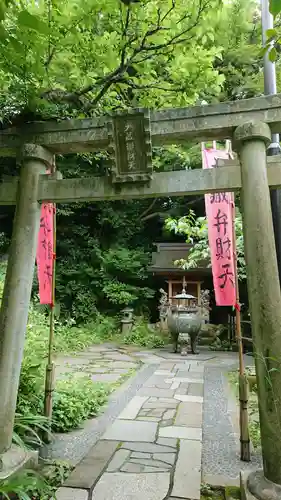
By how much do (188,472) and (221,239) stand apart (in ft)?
7.72

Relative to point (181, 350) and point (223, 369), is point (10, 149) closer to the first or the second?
point (223, 369)

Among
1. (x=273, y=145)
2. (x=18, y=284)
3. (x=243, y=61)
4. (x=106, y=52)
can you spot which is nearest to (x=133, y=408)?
(x=18, y=284)

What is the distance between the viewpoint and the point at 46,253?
407cm

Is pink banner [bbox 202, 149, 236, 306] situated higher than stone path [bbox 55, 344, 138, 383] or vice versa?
pink banner [bbox 202, 149, 236, 306]

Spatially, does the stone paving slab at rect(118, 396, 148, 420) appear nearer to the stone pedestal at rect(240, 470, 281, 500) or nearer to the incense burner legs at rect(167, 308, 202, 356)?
the stone pedestal at rect(240, 470, 281, 500)

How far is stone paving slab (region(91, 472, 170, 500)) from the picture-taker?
2.77m

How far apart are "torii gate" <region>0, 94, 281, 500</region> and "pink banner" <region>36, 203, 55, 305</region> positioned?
20.8 inches

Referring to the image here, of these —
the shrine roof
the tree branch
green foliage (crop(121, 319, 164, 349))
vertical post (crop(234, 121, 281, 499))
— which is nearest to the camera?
vertical post (crop(234, 121, 281, 499))

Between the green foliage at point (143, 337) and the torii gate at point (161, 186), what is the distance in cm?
951

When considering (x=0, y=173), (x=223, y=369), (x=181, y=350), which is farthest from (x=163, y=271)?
(x=0, y=173)

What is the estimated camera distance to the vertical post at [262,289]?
8.63 ft

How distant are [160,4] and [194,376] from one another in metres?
6.57

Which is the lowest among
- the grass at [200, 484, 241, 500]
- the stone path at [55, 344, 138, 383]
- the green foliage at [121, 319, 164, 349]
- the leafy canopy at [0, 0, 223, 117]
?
the grass at [200, 484, 241, 500]

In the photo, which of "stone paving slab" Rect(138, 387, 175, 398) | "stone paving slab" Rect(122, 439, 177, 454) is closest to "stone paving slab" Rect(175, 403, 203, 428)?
"stone paving slab" Rect(138, 387, 175, 398)
